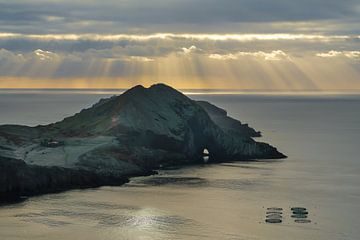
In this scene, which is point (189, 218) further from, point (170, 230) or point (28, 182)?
point (28, 182)

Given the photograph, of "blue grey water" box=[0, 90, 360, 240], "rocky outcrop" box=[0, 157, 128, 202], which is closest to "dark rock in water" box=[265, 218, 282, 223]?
"blue grey water" box=[0, 90, 360, 240]

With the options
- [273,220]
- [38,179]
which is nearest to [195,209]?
[273,220]

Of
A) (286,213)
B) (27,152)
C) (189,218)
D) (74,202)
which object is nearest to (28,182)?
(74,202)

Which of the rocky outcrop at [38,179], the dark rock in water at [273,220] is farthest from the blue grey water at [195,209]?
the rocky outcrop at [38,179]

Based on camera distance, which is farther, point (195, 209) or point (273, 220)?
point (195, 209)

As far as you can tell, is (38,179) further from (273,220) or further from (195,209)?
(273,220)

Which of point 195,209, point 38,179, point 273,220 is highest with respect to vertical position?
point 38,179

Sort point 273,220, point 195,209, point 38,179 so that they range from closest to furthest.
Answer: point 273,220 → point 195,209 → point 38,179

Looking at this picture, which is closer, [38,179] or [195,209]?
[195,209]

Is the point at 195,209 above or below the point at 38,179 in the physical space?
below

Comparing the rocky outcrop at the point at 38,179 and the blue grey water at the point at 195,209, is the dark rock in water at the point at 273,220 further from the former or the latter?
the rocky outcrop at the point at 38,179

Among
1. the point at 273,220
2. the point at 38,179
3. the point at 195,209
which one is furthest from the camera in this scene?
the point at 38,179
